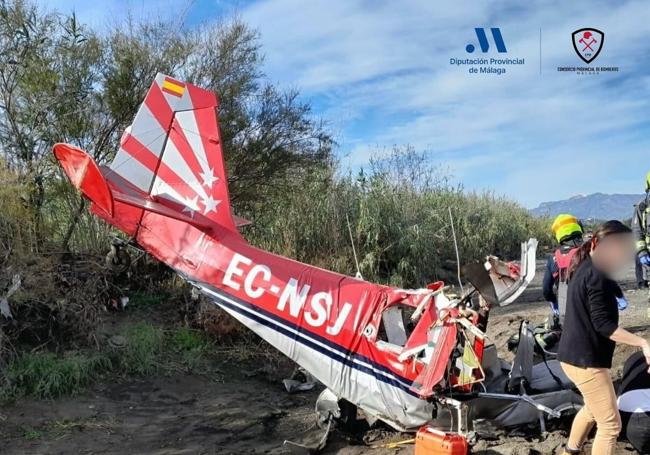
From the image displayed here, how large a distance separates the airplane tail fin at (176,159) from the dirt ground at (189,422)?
1987 millimetres

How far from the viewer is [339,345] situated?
15.6 feet

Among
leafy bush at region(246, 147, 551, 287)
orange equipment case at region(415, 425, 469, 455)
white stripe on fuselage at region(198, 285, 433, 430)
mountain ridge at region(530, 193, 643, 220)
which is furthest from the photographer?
mountain ridge at region(530, 193, 643, 220)

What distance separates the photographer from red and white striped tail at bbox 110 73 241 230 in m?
5.73

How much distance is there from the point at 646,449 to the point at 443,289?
→ 1.87 metres

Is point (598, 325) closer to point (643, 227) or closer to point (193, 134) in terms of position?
point (643, 227)

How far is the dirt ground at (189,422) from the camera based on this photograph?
4.81 metres

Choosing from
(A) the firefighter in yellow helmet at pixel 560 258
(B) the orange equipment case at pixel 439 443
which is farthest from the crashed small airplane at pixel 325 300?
(A) the firefighter in yellow helmet at pixel 560 258

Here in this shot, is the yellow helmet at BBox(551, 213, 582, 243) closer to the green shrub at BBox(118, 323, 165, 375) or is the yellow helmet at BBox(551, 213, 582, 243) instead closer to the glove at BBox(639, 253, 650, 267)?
the glove at BBox(639, 253, 650, 267)

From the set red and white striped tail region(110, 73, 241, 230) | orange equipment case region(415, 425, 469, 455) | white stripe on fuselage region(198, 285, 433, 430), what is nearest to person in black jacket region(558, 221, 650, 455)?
orange equipment case region(415, 425, 469, 455)

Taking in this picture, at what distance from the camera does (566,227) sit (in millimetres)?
6555

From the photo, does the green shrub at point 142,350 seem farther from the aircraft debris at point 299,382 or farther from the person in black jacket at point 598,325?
the person in black jacket at point 598,325

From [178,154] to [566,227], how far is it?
4.50 meters

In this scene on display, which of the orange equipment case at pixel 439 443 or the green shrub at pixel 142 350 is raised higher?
the green shrub at pixel 142 350

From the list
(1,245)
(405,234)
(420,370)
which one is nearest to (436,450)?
(420,370)
